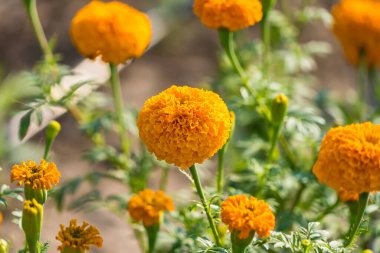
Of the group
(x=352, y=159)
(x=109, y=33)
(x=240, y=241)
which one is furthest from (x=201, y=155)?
(x=109, y=33)

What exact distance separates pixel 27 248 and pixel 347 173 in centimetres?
67

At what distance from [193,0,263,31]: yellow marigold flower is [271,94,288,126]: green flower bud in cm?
20

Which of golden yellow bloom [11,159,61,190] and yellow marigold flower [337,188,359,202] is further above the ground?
golden yellow bloom [11,159,61,190]

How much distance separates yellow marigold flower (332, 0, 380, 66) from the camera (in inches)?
95.5

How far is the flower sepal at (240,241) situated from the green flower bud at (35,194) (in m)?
0.38

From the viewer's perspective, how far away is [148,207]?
1667 millimetres

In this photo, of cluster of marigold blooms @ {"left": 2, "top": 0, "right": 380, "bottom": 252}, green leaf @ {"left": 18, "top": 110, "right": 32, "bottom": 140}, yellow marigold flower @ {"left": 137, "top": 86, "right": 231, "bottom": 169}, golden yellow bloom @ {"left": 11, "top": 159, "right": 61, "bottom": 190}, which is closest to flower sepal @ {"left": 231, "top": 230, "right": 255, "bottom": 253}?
cluster of marigold blooms @ {"left": 2, "top": 0, "right": 380, "bottom": 252}

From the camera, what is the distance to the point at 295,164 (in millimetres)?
2074

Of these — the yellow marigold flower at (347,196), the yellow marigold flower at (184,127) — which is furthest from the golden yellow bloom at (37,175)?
the yellow marigold flower at (347,196)

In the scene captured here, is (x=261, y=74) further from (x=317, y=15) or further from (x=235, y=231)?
(x=235, y=231)

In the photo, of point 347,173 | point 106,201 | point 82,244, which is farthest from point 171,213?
point 347,173

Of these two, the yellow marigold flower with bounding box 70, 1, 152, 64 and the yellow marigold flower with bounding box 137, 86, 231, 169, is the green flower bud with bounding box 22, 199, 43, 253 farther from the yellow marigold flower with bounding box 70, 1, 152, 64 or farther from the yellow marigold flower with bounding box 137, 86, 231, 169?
the yellow marigold flower with bounding box 70, 1, 152, 64

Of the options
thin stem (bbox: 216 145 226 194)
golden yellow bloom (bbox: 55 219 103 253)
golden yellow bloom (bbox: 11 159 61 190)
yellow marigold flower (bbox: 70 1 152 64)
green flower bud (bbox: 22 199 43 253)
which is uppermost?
yellow marigold flower (bbox: 70 1 152 64)

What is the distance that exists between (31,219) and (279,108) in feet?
2.14
